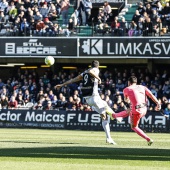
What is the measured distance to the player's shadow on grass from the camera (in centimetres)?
1456

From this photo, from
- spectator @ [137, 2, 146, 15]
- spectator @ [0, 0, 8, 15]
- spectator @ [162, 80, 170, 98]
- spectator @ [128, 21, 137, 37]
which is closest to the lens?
spectator @ [162, 80, 170, 98]

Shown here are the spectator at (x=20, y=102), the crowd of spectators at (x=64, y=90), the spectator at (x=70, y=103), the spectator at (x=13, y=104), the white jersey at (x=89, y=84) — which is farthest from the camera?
the spectator at (x=20, y=102)

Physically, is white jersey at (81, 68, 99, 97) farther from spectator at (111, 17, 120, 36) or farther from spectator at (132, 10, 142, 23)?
spectator at (111, 17, 120, 36)

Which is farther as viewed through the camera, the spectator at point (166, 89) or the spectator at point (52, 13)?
the spectator at point (52, 13)

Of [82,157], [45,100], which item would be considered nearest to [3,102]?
[45,100]

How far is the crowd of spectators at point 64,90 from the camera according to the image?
35.2 metres

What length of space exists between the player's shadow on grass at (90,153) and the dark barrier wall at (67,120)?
13971mm

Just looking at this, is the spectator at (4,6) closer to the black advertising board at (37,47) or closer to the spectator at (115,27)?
the black advertising board at (37,47)

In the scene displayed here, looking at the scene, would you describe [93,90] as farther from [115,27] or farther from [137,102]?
[115,27]

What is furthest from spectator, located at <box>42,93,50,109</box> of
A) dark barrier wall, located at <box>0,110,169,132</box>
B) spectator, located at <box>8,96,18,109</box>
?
dark barrier wall, located at <box>0,110,169,132</box>

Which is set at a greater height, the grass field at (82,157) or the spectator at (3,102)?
the grass field at (82,157)

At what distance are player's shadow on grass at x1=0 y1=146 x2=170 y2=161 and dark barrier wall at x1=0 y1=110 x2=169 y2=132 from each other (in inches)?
550

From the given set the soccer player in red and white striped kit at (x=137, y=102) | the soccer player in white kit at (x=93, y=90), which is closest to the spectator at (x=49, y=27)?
the soccer player in white kit at (x=93, y=90)

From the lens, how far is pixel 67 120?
32.8 m
